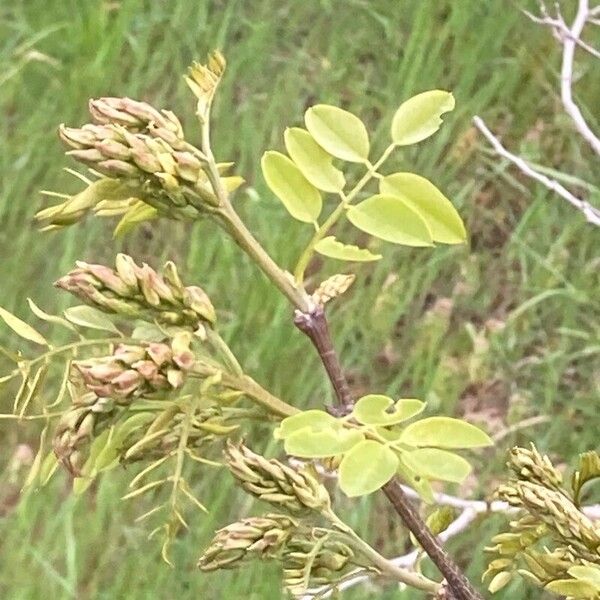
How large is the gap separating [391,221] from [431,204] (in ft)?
0.07

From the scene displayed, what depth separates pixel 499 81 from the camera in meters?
1.88

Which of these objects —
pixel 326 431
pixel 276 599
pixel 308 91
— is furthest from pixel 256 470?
pixel 308 91

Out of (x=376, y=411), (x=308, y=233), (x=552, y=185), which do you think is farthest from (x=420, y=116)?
(x=308, y=233)

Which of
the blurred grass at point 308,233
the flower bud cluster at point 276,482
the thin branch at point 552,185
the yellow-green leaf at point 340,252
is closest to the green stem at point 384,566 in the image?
the flower bud cluster at point 276,482

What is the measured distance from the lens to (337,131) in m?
0.48

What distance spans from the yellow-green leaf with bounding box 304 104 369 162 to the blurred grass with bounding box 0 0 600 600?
1.10 meters

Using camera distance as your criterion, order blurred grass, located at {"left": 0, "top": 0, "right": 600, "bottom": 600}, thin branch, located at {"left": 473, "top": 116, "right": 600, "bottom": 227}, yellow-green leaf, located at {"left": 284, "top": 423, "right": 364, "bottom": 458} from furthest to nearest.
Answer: blurred grass, located at {"left": 0, "top": 0, "right": 600, "bottom": 600}, thin branch, located at {"left": 473, "top": 116, "right": 600, "bottom": 227}, yellow-green leaf, located at {"left": 284, "top": 423, "right": 364, "bottom": 458}

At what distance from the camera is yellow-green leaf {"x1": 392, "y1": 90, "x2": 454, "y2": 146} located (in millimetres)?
492

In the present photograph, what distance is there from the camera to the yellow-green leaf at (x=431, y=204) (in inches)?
17.9

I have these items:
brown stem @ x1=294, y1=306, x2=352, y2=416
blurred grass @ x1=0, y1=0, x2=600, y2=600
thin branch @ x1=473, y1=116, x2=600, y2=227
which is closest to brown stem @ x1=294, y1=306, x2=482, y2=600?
brown stem @ x1=294, y1=306, x2=352, y2=416

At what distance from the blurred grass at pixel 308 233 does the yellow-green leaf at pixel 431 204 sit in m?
1.11

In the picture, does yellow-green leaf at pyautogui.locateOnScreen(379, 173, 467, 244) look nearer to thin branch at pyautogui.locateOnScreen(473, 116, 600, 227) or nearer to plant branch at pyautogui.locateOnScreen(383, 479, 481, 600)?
plant branch at pyautogui.locateOnScreen(383, 479, 481, 600)

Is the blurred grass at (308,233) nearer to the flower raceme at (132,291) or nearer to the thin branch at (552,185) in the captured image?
the thin branch at (552,185)

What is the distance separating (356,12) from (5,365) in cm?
90
